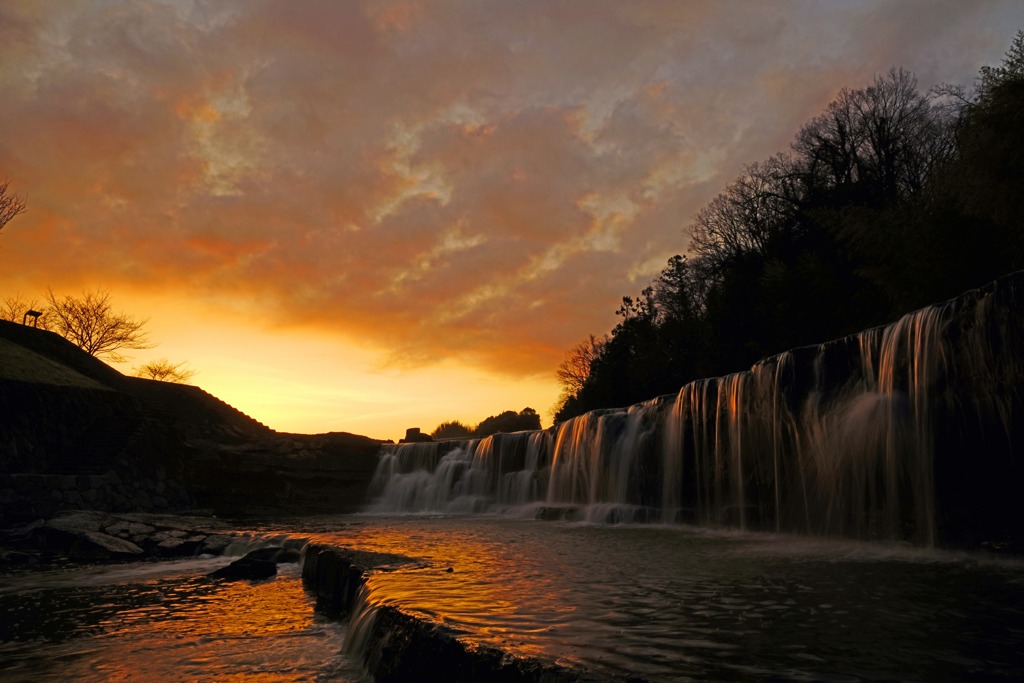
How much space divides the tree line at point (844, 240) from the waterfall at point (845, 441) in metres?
10.3

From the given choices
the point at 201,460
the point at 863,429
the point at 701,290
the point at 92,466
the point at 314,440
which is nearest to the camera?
the point at 863,429

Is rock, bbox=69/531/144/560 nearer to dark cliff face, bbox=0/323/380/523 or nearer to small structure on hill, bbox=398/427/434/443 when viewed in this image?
dark cliff face, bbox=0/323/380/523

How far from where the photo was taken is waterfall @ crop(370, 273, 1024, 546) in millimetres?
8867

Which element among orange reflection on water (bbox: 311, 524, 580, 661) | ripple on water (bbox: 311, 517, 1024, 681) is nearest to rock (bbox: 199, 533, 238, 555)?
orange reflection on water (bbox: 311, 524, 580, 661)

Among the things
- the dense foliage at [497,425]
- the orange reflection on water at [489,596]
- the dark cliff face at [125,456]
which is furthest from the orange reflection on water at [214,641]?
the dense foliage at [497,425]

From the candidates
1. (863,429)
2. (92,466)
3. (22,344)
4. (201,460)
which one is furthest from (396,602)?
(22,344)

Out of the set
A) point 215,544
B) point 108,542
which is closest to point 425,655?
point 215,544

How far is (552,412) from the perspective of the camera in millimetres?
67500

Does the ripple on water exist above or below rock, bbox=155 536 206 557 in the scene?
above

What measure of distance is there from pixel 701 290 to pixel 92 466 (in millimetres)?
40502

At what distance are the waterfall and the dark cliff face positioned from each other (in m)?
12.4

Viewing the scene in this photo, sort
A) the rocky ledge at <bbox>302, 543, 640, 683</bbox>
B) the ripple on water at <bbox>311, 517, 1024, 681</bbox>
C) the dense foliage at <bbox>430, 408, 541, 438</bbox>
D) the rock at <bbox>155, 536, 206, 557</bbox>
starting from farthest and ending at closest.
A: the dense foliage at <bbox>430, 408, 541, 438</bbox>, the rock at <bbox>155, 536, 206, 557</bbox>, the ripple on water at <bbox>311, 517, 1024, 681</bbox>, the rocky ledge at <bbox>302, 543, 640, 683</bbox>

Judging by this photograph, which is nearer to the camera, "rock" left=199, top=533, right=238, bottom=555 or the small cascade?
"rock" left=199, top=533, right=238, bottom=555

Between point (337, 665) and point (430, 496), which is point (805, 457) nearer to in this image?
point (337, 665)
